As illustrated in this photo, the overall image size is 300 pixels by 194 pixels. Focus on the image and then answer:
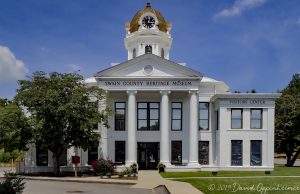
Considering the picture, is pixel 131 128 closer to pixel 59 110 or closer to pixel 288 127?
pixel 59 110

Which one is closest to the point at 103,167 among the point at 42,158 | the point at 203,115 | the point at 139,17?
the point at 42,158

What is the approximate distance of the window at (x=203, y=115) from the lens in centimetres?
4256

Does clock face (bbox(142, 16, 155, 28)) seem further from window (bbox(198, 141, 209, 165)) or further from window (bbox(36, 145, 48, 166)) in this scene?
window (bbox(36, 145, 48, 166))

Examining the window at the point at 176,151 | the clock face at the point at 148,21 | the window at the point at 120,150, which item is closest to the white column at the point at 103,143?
the window at the point at 120,150

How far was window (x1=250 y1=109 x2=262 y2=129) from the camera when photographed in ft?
135

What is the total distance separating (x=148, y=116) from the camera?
42406mm

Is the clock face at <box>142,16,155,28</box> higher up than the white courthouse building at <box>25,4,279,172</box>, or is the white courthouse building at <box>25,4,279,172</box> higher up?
the clock face at <box>142,16,155,28</box>

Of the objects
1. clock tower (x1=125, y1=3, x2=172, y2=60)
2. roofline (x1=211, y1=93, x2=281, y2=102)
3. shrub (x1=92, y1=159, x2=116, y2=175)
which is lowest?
shrub (x1=92, y1=159, x2=116, y2=175)

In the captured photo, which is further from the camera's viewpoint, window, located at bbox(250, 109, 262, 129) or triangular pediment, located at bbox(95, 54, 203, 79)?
window, located at bbox(250, 109, 262, 129)

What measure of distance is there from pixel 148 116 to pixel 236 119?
26.5 ft

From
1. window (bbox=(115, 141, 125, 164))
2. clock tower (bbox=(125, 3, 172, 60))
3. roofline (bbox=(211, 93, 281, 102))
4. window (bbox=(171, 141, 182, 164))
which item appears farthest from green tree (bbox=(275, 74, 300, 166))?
window (bbox=(115, 141, 125, 164))

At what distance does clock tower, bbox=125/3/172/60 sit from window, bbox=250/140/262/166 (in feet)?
48.4

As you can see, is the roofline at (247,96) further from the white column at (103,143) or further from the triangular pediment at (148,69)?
the white column at (103,143)

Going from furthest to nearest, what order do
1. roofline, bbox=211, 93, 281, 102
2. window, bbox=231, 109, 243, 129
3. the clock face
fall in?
1. the clock face
2. window, bbox=231, 109, 243, 129
3. roofline, bbox=211, 93, 281, 102
